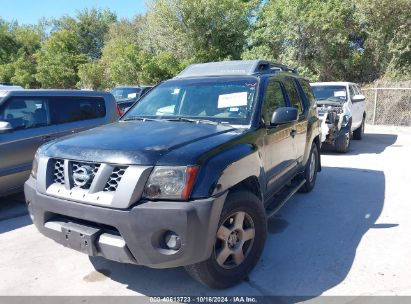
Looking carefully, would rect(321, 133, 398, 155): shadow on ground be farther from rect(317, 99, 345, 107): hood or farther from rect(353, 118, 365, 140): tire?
rect(317, 99, 345, 107): hood

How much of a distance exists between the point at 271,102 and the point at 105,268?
2417mm

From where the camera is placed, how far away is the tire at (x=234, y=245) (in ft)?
9.12

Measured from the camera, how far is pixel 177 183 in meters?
2.50

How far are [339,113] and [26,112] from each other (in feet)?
23.1

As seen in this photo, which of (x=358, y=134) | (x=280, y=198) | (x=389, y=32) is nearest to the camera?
(x=280, y=198)

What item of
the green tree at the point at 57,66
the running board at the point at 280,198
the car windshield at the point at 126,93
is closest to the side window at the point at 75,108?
the running board at the point at 280,198

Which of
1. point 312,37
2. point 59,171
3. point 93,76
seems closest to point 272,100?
point 59,171

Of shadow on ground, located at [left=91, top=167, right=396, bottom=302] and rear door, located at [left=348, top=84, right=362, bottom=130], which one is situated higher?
rear door, located at [left=348, top=84, right=362, bottom=130]

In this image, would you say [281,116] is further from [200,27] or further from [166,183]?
[200,27]

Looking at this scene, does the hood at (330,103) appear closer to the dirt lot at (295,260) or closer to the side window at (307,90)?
the side window at (307,90)

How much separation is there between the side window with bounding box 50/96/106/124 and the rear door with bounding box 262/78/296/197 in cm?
337

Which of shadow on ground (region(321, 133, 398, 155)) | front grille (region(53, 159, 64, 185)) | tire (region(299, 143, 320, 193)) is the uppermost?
front grille (region(53, 159, 64, 185))

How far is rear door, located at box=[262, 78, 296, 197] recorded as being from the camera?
368 centimetres

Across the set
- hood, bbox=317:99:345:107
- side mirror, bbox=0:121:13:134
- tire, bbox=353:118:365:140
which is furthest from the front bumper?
tire, bbox=353:118:365:140
